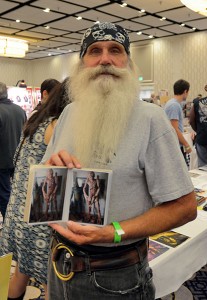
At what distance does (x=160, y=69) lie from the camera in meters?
11.5

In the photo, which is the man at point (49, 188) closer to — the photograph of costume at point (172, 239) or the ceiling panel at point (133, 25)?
the photograph of costume at point (172, 239)

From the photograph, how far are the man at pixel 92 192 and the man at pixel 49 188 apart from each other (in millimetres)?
87

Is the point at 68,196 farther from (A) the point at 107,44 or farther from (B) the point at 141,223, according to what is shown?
(A) the point at 107,44

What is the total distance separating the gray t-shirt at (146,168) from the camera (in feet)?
3.19

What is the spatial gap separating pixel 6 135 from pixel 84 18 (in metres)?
6.07

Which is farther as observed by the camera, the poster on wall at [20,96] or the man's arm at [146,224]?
the poster on wall at [20,96]

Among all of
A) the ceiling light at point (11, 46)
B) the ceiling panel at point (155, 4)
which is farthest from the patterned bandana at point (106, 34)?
the ceiling light at point (11, 46)

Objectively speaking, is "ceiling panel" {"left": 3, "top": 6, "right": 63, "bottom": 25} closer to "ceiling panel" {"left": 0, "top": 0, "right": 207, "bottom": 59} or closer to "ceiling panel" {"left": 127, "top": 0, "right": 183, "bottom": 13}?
"ceiling panel" {"left": 0, "top": 0, "right": 207, "bottom": 59}

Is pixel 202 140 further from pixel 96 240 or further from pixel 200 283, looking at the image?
pixel 96 240

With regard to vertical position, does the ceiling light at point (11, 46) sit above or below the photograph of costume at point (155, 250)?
above

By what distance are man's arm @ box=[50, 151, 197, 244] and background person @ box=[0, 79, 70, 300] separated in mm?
671

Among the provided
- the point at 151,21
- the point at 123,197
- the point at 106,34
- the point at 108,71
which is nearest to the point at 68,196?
the point at 123,197

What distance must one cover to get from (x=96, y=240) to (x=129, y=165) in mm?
236

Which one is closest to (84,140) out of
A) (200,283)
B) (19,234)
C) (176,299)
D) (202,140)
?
(19,234)
